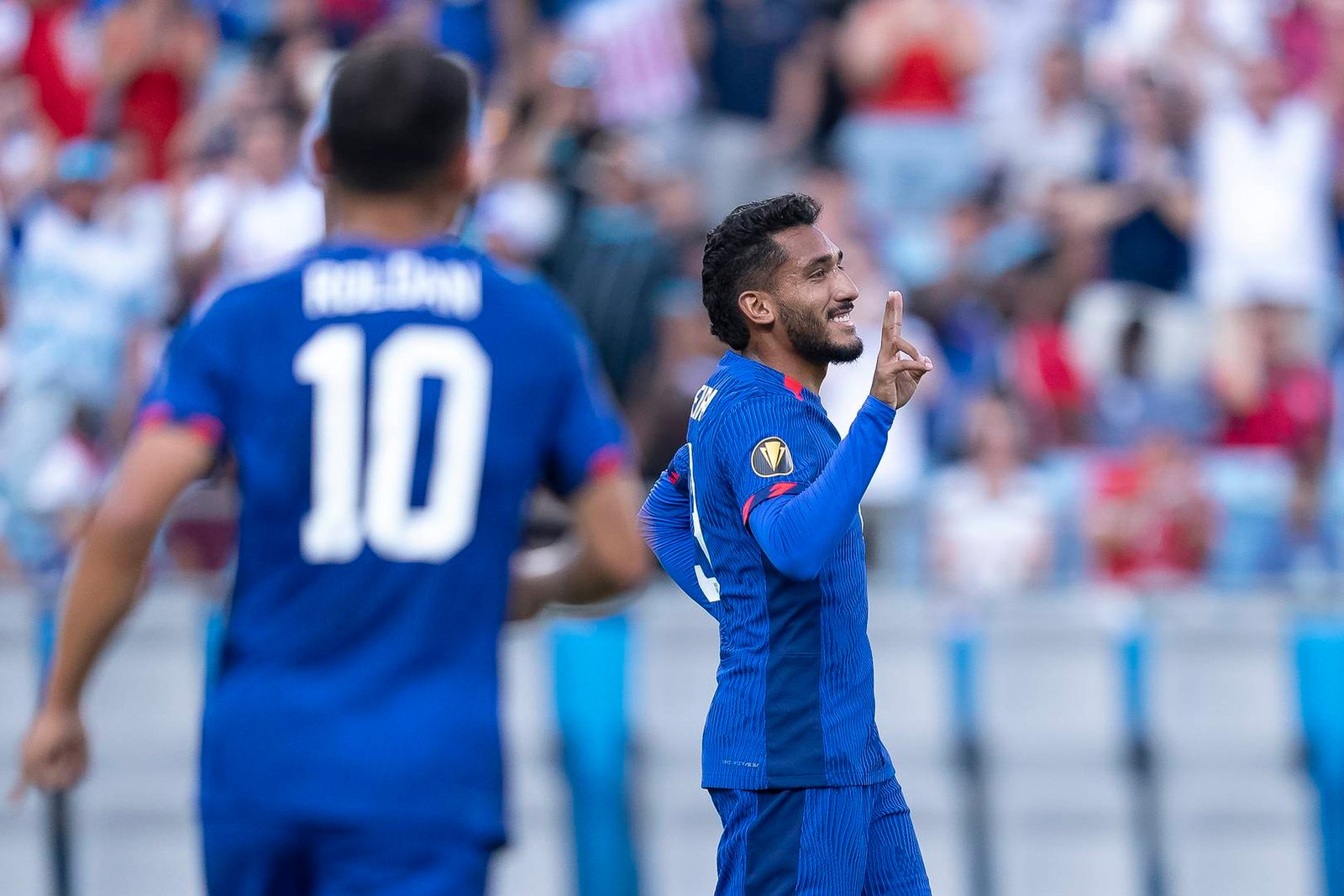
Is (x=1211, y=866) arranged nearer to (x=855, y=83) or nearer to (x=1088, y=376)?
(x=1088, y=376)

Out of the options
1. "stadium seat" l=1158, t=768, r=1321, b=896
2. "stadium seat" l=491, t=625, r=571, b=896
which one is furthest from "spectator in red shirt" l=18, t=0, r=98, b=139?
"stadium seat" l=1158, t=768, r=1321, b=896

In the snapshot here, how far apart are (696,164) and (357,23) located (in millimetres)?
2507

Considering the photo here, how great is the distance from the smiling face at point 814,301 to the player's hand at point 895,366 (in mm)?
288

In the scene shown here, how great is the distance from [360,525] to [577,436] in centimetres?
39

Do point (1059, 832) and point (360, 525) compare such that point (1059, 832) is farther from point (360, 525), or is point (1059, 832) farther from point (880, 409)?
point (360, 525)

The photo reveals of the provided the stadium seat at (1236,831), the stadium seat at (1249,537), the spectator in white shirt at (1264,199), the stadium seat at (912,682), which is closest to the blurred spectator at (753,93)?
the spectator in white shirt at (1264,199)

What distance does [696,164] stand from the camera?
12.9m

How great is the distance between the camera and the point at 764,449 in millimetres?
4027

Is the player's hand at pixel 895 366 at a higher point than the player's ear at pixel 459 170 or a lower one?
lower

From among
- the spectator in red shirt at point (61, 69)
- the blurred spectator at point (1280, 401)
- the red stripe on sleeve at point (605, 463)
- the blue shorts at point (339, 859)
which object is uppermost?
the spectator in red shirt at point (61, 69)

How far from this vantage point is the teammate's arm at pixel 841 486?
3797mm

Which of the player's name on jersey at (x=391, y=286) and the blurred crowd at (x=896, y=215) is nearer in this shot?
the player's name on jersey at (x=391, y=286)

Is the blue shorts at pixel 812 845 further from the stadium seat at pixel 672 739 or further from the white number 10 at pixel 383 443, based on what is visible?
the stadium seat at pixel 672 739

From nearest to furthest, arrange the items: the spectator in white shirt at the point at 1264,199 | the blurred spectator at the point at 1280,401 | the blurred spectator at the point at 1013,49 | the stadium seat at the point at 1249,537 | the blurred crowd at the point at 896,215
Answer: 1. the stadium seat at the point at 1249,537
2. the blurred crowd at the point at 896,215
3. the blurred spectator at the point at 1280,401
4. the spectator in white shirt at the point at 1264,199
5. the blurred spectator at the point at 1013,49
